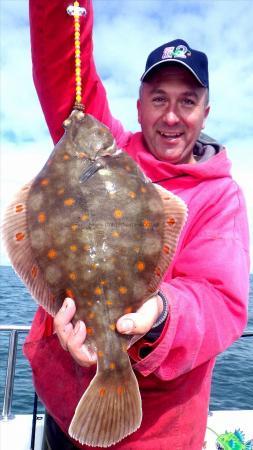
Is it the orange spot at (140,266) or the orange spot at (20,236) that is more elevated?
the orange spot at (20,236)

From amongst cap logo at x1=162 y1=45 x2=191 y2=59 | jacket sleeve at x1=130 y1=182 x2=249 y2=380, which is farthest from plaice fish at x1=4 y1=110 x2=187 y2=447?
cap logo at x1=162 y1=45 x2=191 y2=59

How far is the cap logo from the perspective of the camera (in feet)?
10.1

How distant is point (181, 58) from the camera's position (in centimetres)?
303

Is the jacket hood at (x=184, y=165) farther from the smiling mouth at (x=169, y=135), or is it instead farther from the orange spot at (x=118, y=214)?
the orange spot at (x=118, y=214)

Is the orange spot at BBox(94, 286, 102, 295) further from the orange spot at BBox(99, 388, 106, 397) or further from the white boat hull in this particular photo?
the white boat hull

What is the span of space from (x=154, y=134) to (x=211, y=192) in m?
0.62

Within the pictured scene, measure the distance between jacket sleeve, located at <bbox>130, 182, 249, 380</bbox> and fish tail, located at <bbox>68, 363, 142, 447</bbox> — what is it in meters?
0.14

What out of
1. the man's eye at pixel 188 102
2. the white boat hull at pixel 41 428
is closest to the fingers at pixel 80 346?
the man's eye at pixel 188 102

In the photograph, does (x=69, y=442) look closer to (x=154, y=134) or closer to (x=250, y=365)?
(x=154, y=134)

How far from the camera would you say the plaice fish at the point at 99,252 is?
219 cm

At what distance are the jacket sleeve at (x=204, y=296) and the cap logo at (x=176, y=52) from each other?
109cm

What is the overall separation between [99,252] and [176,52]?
1698mm

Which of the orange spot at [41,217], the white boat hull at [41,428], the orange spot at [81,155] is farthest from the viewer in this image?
the white boat hull at [41,428]

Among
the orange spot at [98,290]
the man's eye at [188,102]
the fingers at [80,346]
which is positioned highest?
the man's eye at [188,102]
